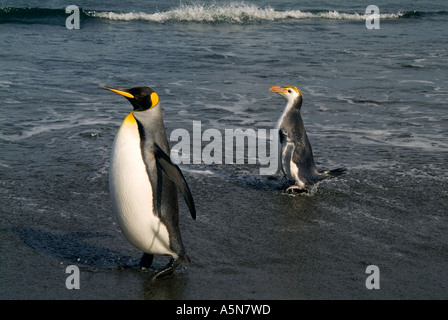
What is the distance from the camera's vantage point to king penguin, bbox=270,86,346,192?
6715 millimetres

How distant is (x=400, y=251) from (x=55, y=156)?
4029 mm

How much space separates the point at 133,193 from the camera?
177 inches

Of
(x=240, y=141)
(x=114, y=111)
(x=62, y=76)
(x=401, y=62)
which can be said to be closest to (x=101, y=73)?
(x=62, y=76)

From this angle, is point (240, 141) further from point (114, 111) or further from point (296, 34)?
point (296, 34)

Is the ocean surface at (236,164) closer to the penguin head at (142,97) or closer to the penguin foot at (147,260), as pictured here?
the penguin foot at (147,260)

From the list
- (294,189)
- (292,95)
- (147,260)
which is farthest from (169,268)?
(292,95)

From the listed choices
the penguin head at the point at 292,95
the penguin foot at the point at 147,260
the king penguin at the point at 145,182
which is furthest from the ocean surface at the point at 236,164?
the penguin head at the point at 292,95

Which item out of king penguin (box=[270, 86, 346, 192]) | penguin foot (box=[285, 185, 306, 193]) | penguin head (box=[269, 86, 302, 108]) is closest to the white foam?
penguin head (box=[269, 86, 302, 108])

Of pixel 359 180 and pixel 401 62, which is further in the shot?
pixel 401 62

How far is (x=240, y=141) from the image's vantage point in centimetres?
831

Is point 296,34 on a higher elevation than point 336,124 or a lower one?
higher

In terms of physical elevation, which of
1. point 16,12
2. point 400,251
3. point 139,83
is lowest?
point 400,251

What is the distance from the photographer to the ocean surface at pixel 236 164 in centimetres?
462

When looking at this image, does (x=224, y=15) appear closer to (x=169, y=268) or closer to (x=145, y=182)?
(x=145, y=182)
